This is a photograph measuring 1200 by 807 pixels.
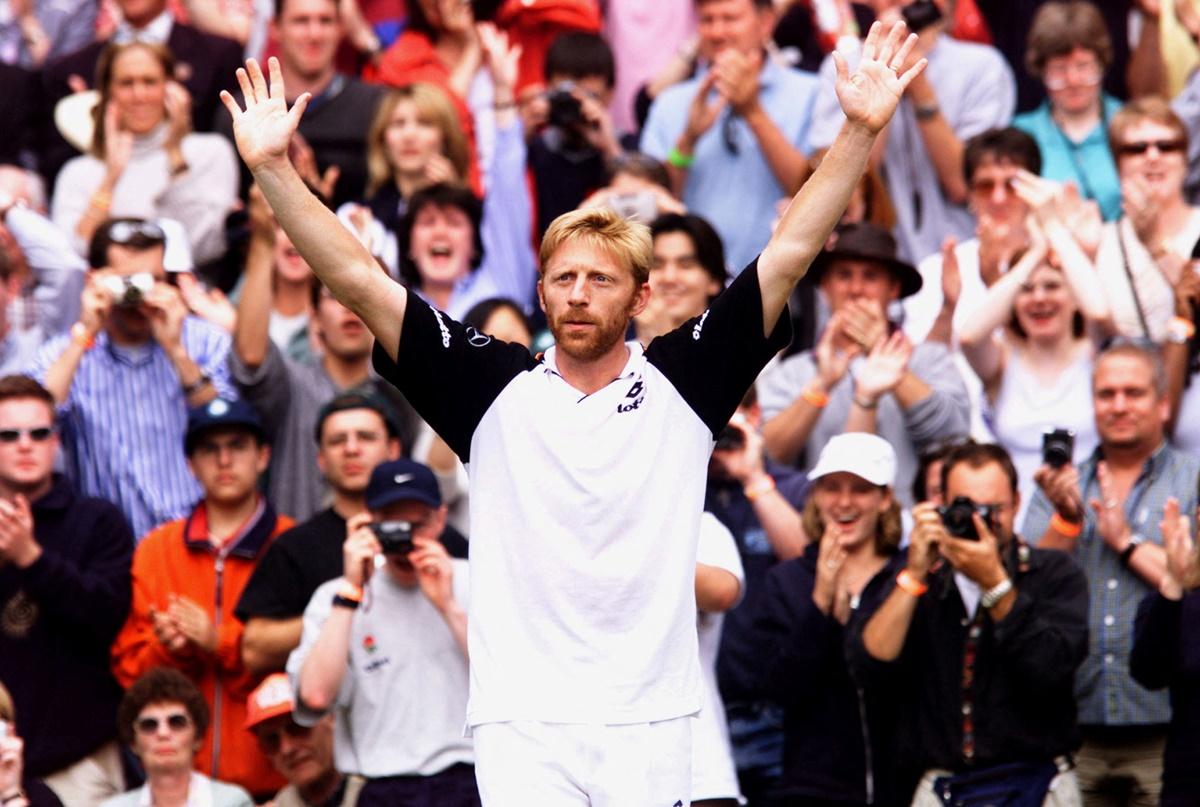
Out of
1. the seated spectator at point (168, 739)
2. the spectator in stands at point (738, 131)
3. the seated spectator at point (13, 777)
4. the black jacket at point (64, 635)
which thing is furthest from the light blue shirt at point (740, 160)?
the seated spectator at point (13, 777)

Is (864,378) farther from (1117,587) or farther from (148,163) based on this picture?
(148,163)

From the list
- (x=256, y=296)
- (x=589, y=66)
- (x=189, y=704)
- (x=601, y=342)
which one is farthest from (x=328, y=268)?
(x=589, y=66)

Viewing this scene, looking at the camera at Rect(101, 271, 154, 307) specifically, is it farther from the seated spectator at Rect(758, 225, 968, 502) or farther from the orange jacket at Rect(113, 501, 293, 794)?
the seated spectator at Rect(758, 225, 968, 502)

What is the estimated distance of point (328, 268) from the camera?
21.0ft

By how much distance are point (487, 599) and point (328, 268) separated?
1009mm

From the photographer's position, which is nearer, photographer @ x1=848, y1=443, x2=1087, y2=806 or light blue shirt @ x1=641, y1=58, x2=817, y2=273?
photographer @ x1=848, y1=443, x2=1087, y2=806

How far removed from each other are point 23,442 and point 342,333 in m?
1.68

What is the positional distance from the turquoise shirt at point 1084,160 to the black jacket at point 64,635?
17.3 feet

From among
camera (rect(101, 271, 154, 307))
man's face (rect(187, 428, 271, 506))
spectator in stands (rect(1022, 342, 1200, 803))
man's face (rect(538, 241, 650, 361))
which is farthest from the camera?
camera (rect(101, 271, 154, 307))

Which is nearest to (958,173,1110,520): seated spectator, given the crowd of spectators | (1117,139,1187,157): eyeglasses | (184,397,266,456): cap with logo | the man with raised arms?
the crowd of spectators

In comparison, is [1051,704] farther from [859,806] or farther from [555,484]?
[555,484]

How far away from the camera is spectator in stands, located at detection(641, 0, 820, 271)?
12109mm

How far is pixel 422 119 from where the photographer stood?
12.1 meters

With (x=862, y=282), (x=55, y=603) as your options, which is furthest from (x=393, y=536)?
(x=862, y=282)
